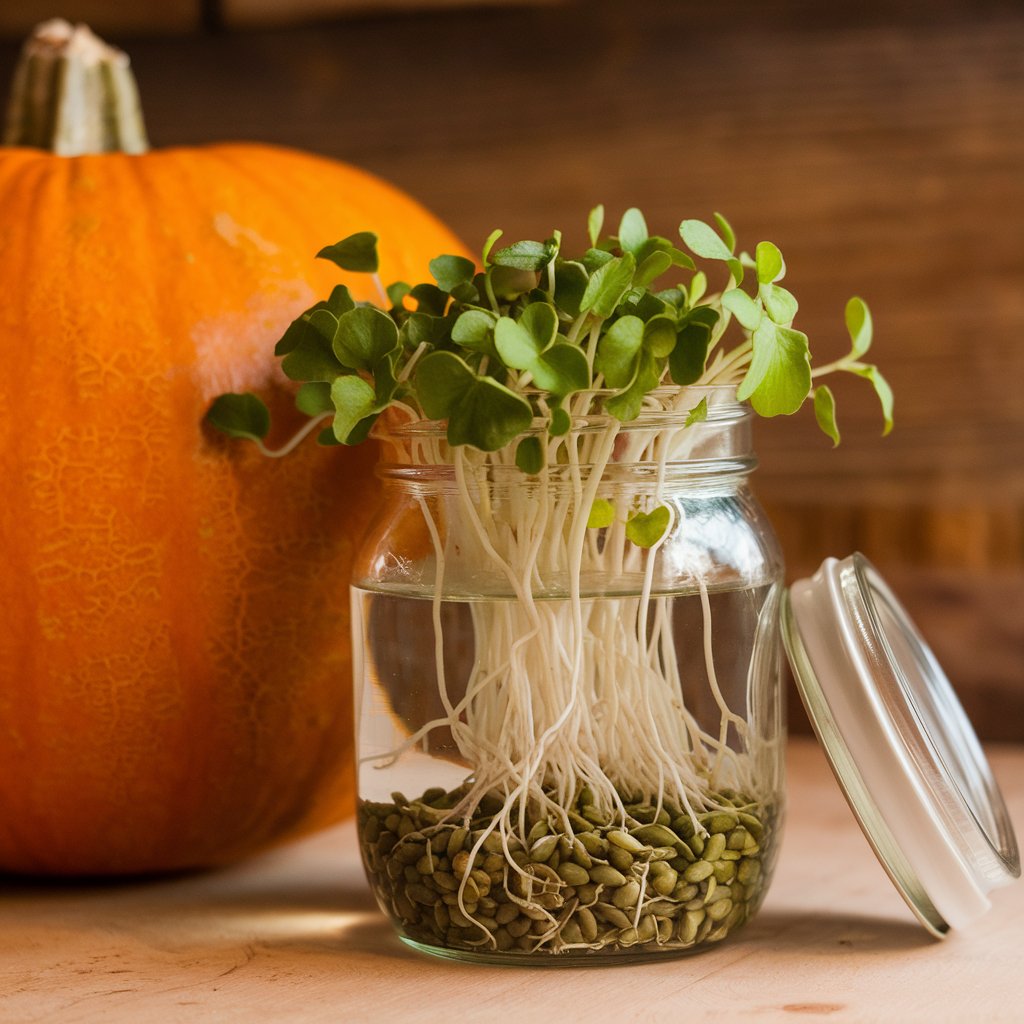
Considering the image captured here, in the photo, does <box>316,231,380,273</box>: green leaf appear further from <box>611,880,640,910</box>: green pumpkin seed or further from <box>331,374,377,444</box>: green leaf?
<box>611,880,640,910</box>: green pumpkin seed

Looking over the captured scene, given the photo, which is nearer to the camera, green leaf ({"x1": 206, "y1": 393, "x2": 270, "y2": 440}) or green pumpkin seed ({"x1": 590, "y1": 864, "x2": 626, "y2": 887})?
green pumpkin seed ({"x1": 590, "y1": 864, "x2": 626, "y2": 887})

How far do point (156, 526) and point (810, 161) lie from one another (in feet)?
2.17

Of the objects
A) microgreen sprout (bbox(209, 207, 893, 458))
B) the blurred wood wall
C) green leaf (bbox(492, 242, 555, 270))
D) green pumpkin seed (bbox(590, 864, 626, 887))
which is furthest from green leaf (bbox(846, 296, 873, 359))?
the blurred wood wall

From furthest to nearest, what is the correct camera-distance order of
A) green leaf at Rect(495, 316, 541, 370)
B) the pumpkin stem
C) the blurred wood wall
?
the blurred wood wall < the pumpkin stem < green leaf at Rect(495, 316, 541, 370)

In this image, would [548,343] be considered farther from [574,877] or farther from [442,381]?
[574,877]

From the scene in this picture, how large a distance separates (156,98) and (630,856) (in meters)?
0.83

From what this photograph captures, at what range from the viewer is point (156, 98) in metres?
1.16

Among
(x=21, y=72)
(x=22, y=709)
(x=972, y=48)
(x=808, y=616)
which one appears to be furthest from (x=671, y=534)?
(x=972, y=48)

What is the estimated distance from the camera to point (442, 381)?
0.56 meters

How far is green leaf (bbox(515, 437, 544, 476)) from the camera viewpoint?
1.88ft

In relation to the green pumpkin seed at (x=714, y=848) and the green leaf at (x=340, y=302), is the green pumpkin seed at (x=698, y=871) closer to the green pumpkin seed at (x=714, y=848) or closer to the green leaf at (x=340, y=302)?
the green pumpkin seed at (x=714, y=848)

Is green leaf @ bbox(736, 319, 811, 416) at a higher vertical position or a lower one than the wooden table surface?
higher

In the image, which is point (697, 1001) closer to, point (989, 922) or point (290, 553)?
point (989, 922)

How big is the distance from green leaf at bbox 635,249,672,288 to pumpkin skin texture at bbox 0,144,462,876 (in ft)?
0.67
